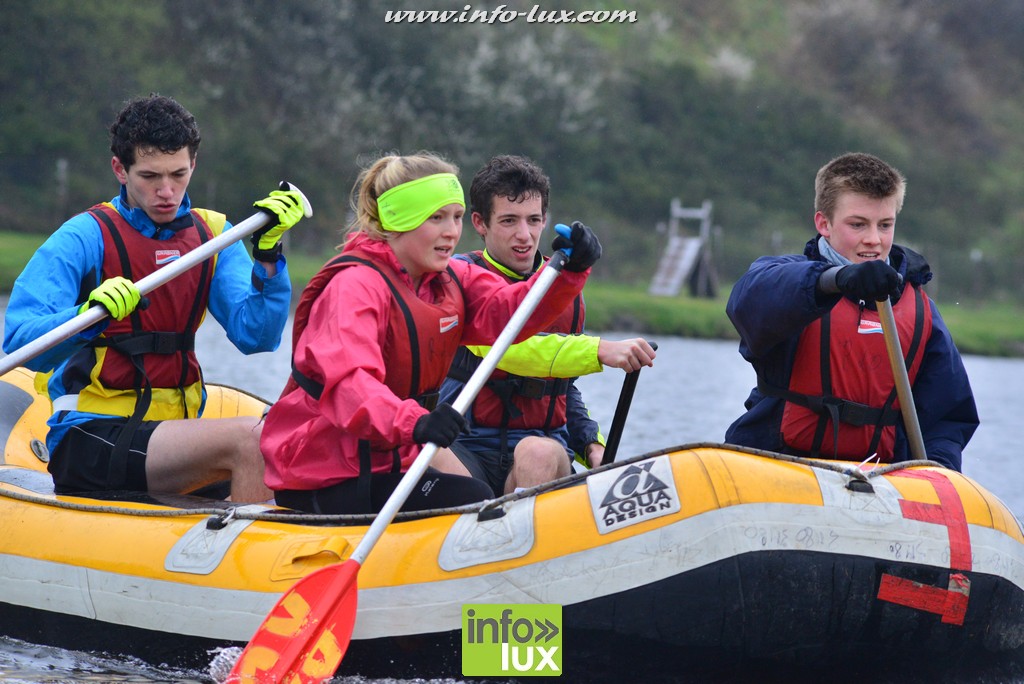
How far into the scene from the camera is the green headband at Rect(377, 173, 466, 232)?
12.5ft

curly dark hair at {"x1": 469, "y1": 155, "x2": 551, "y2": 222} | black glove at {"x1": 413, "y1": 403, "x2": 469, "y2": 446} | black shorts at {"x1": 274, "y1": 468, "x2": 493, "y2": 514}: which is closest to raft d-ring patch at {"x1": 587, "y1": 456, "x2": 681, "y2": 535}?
black glove at {"x1": 413, "y1": 403, "x2": 469, "y2": 446}

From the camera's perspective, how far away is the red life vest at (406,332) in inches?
150

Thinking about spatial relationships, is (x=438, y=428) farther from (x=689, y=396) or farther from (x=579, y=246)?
(x=689, y=396)

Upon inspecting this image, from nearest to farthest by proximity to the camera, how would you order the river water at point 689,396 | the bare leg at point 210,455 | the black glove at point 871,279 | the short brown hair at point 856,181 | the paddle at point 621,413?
the black glove at point 871,279 → the short brown hair at point 856,181 → the bare leg at point 210,455 → the paddle at point 621,413 → the river water at point 689,396

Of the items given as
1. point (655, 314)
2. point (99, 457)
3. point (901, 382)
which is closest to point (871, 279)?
point (901, 382)

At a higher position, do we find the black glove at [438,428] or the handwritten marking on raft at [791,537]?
the black glove at [438,428]

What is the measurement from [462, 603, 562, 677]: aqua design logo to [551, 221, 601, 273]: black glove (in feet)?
3.32

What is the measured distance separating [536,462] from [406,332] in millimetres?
703

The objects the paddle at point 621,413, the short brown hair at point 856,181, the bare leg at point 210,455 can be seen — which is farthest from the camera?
the paddle at point 621,413

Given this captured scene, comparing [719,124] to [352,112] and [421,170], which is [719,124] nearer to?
[352,112]

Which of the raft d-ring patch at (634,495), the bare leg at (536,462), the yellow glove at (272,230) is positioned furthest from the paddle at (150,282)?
the raft d-ring patch at (634,495)

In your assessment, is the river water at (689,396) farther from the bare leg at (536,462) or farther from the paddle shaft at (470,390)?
the bare leg at (536,462)

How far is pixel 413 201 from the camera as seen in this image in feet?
12.6

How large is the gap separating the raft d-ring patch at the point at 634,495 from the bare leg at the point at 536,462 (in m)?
0.76
